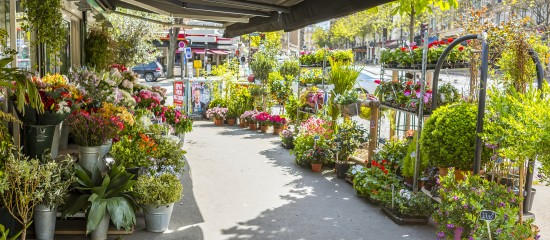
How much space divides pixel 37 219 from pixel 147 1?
142 inches

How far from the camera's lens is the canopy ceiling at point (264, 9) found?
570 centimetres

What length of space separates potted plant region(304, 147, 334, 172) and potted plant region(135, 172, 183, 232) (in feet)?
12.5

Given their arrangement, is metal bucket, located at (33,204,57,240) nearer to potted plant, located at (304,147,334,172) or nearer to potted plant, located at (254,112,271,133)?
potted plant, located at (304,147,334,172)

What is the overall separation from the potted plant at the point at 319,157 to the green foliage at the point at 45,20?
4.53 meters

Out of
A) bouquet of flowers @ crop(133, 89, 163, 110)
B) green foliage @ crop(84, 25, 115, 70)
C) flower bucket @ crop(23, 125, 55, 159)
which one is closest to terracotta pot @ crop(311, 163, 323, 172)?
bouquet of flowers @ crop(133, 89, 163, 110)

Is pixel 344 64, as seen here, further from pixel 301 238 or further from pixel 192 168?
pixel 301 238

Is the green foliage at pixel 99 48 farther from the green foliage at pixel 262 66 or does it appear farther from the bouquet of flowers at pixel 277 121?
the green foliage at pixel 262 66

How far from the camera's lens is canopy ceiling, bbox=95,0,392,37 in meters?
5.70

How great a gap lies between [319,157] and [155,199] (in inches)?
161

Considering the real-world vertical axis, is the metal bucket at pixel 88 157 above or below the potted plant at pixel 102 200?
above

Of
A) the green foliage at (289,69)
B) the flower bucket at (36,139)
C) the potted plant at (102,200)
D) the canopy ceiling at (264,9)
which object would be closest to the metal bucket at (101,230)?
the potted plant at (102,200)

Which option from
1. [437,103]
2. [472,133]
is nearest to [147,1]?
[437,103]

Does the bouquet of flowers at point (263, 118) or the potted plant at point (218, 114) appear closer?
the bouquet of flowers at point (263, 118)

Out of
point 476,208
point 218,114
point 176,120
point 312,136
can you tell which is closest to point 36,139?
point 476,208
